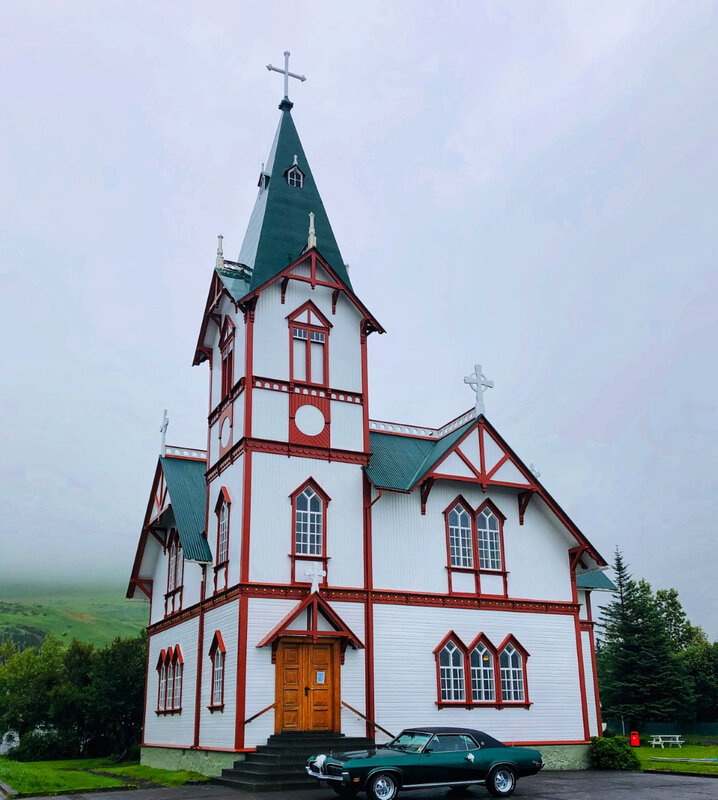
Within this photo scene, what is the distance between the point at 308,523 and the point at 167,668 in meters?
9.20

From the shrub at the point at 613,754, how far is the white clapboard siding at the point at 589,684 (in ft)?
3.92

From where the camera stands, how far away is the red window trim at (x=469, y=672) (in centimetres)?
2425

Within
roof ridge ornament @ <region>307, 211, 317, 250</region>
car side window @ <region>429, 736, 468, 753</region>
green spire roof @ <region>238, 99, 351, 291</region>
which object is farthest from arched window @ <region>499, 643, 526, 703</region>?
roof ridge ornament @ <region>307, 211, 317, 250</region>

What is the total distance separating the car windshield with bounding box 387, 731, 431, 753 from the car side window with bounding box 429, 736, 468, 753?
0.63 feet

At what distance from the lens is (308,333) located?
2597 centimetres

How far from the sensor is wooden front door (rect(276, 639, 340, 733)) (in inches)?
861

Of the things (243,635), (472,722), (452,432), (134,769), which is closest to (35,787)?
(243,635)

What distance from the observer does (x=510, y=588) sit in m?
26.3

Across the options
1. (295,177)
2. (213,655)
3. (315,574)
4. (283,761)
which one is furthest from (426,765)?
(295,177)

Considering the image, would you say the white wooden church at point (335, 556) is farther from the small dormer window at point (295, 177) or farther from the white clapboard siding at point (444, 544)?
A: the small dormer window at point (295, 177)

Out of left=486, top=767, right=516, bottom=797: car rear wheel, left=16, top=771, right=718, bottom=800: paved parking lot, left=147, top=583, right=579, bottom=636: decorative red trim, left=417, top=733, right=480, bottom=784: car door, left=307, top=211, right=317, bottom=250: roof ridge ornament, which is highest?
left=307, top=211, right=317, bottom=250: roof ridge ornament

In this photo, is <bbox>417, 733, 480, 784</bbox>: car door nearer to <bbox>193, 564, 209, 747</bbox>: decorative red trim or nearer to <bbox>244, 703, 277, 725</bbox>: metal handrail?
<bbox>244, 703, 277, 725</bbox>: metal handrail

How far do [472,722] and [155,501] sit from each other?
14388 millimetres

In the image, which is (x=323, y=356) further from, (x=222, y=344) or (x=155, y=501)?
(x=155, y=501)
